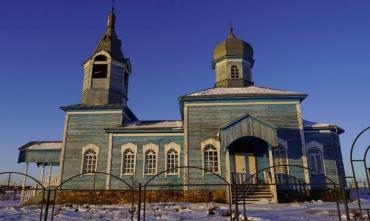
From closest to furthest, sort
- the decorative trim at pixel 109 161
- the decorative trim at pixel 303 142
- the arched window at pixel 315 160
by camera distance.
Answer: the decorative trim at pixel 303 142, the arched window at pixel 315 160, the decorative trim at pixel 109 161

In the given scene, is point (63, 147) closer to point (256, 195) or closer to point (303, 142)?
point (256, 195)

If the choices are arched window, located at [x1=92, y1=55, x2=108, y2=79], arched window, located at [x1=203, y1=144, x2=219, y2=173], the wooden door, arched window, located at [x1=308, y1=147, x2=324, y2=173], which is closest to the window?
arched window, located at [x1=203, y1=144, x2=219, y2=173]

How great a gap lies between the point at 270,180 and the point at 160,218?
811 centimetres

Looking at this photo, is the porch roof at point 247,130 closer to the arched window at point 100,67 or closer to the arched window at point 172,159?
the arched window at point 172,159

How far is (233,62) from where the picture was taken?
23375 mm

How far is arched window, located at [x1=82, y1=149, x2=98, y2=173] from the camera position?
2009 cm

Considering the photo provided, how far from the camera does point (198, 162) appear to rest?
18469mm

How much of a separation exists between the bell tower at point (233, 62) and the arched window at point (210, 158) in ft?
19.4

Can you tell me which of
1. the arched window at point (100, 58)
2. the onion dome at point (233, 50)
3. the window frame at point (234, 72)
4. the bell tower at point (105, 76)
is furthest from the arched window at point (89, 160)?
the onion dome at point (233, 50)

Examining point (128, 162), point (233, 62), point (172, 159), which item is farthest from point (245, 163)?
point (233, 62)

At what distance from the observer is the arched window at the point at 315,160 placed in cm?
1834

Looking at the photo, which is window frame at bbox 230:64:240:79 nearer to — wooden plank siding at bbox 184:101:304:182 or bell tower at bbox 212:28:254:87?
bell tower at bbox 212:28:254:87

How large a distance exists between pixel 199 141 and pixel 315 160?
6.95 m

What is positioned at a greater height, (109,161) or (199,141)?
(199,141)
